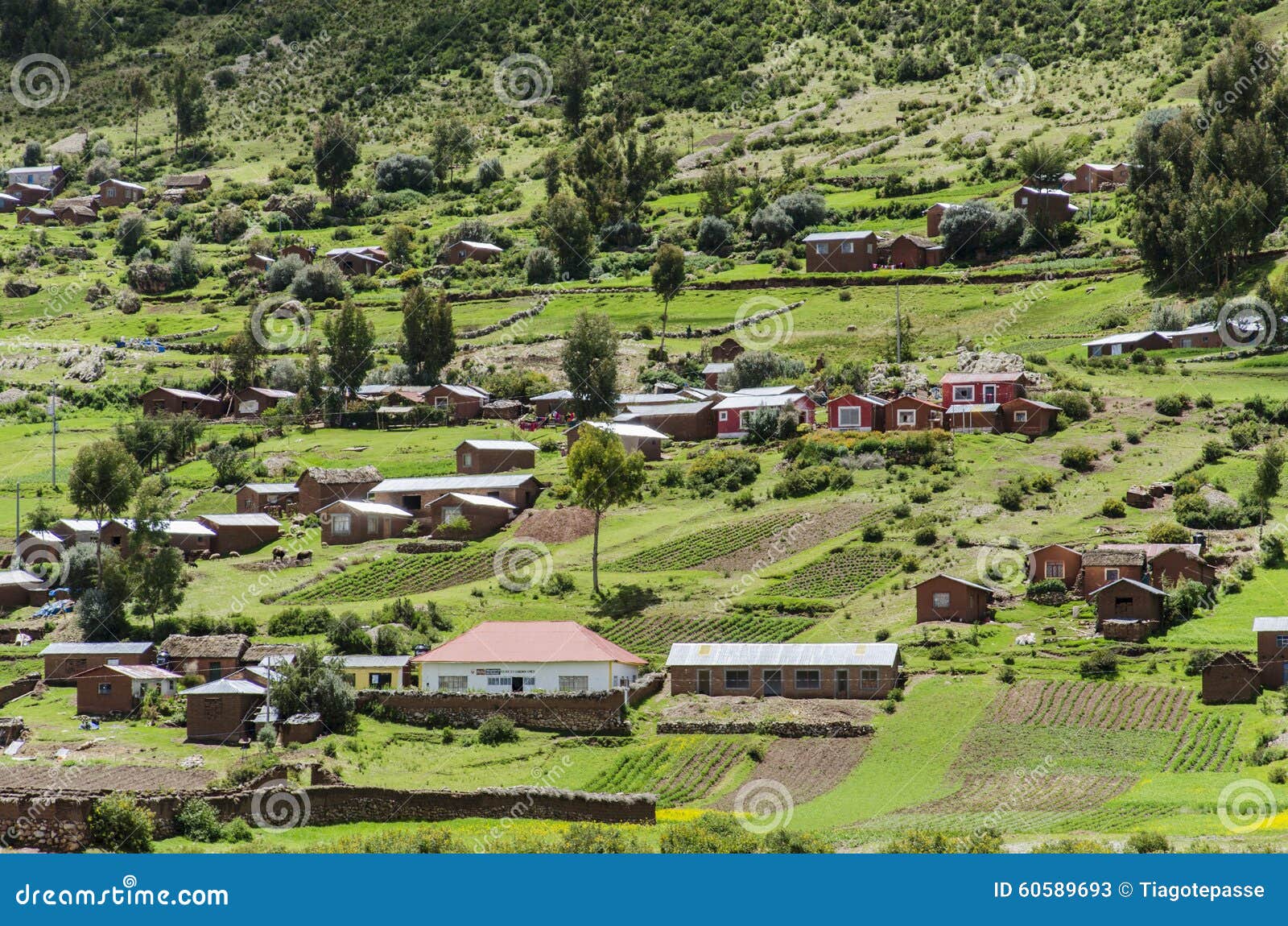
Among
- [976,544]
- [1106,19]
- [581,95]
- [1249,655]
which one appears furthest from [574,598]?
[1106,19]

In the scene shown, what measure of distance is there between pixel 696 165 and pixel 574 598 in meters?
101

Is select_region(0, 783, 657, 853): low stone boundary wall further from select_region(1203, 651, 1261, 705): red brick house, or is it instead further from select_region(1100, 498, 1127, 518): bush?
select_region(1100, 498, 1127, 518): bush

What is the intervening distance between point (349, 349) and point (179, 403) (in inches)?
418

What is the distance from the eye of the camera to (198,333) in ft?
409

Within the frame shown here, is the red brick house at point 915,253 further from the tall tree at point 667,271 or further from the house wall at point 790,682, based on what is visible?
the house wall at point 790,682

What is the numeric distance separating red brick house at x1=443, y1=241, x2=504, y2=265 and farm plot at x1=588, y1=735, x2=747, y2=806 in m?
88.2

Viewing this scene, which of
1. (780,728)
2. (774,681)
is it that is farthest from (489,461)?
(780,728)

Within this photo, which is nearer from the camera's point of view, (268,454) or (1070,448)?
(1070,448)

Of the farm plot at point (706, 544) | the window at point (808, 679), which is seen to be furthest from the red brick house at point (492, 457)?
the window at point (808, 679)

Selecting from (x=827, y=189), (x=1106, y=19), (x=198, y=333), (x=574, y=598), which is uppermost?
(x=1106, y=19)

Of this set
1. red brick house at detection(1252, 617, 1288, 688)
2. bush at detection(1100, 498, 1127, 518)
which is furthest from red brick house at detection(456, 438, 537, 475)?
red brick house at detection(1252, 617, 1288, 688)

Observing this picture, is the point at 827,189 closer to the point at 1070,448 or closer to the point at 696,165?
the point at 696,165

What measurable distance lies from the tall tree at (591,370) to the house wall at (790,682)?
4042 cm

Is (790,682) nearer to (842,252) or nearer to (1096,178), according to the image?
(842,252)
